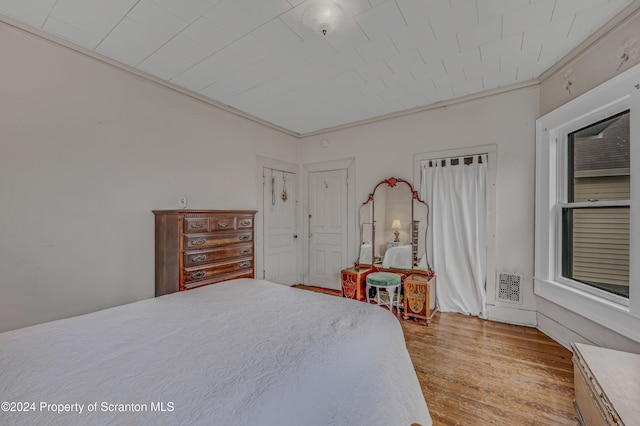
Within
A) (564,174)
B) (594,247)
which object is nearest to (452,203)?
(564,174)

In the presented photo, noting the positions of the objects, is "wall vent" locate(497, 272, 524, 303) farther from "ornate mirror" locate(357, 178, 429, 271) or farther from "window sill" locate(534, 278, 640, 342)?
"ornate mirror" locate(357, 178, 429, 271)

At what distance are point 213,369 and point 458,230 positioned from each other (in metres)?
3.22

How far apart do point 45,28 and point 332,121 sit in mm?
3013

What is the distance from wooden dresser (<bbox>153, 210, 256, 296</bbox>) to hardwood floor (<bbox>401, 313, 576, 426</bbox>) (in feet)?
6.58

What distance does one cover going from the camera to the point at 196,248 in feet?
8.78

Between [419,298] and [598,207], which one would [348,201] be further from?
[598,207]

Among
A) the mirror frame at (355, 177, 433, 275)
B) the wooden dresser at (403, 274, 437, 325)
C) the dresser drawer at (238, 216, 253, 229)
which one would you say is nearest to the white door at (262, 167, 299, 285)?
the dresser drawer at (238, 216, 253, 229)

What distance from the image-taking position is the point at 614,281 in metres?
2.20

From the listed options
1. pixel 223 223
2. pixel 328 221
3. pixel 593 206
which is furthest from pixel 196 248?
pixel 593 206

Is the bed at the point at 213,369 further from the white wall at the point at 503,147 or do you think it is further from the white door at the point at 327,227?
the white door at the point at 327,227

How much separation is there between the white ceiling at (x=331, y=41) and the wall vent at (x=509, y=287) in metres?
2.12

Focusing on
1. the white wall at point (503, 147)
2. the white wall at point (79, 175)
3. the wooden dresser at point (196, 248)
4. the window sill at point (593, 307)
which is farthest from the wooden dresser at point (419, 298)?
the white wall at point (79, 175)

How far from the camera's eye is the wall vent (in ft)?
10.2

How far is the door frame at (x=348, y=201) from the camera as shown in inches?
166
